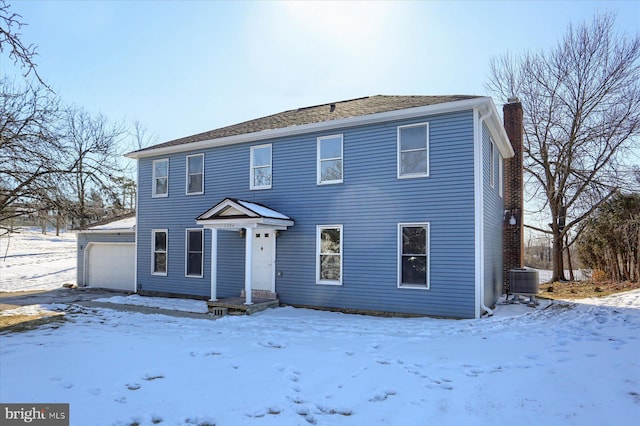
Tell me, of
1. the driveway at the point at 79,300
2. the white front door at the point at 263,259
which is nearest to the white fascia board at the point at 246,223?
the white front door at the point at 263,259

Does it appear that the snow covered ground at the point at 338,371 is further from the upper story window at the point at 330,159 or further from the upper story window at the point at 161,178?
the upper story window at the point at 161,178

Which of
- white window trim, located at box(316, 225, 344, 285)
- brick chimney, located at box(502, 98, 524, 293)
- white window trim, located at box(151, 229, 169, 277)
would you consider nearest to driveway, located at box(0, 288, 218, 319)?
white window trim, located at box(151, 229, 169, 277)

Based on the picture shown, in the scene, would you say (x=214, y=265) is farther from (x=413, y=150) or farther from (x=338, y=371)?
(x=338, y=371)

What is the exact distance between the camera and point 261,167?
489 inches

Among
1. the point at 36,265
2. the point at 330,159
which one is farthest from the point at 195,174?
the point at 36,265

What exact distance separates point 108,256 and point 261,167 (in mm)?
8607

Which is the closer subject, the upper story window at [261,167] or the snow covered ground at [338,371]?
the snow covered ground at [338,371]

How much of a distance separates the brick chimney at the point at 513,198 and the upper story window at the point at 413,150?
5.51m

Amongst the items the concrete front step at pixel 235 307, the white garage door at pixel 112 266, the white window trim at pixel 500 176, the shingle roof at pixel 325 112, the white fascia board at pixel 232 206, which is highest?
the shingle roof at pixel 325 112

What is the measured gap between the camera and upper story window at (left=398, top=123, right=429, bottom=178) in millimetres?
10008

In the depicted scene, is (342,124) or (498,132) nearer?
(342,124)

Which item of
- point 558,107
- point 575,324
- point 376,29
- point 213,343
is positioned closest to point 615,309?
point 575,324

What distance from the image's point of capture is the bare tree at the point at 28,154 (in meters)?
6.54

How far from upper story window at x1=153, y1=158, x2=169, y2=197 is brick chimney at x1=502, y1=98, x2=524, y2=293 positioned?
1190 cm
